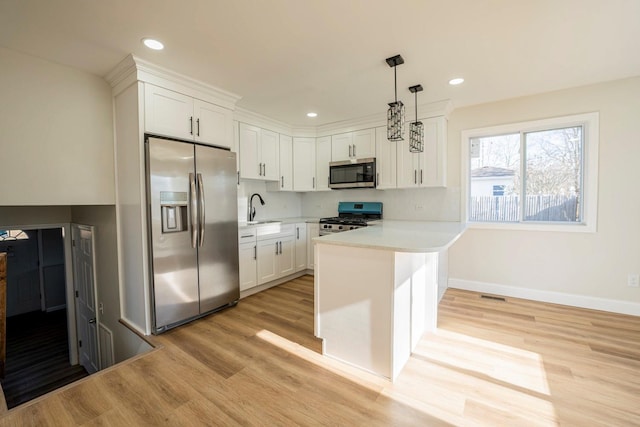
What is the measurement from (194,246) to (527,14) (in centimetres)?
326

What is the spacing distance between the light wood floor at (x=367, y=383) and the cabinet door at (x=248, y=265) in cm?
78

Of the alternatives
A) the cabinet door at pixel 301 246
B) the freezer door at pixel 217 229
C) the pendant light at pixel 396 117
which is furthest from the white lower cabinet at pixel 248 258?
the pendant light at pixel 396 117

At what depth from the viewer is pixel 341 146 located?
14.3 ft

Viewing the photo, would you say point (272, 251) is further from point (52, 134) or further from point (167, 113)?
point (52, 134)

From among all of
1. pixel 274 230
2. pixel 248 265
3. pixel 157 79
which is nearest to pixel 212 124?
pixel 157 79

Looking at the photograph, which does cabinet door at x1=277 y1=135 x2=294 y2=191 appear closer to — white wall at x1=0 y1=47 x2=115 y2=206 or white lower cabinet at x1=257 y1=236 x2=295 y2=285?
white lower cabinet at x1=257 y1=236 x2=295 y2=285

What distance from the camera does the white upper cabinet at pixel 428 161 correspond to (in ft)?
11.6

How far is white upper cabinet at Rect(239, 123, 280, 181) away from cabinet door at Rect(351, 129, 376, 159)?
122 centimetres

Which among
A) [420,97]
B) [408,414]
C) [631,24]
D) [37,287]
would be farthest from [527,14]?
[37,287]

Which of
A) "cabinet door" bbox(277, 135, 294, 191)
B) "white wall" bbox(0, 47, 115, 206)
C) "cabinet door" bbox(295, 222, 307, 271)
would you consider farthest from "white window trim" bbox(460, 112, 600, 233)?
"white wall" bbox(0, 47, 115, 206)

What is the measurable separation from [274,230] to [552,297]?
141 inches

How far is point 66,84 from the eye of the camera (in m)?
2.46

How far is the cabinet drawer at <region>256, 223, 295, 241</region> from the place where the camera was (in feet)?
12.0

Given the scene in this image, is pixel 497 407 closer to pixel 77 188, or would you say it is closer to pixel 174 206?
pixel 174 206
